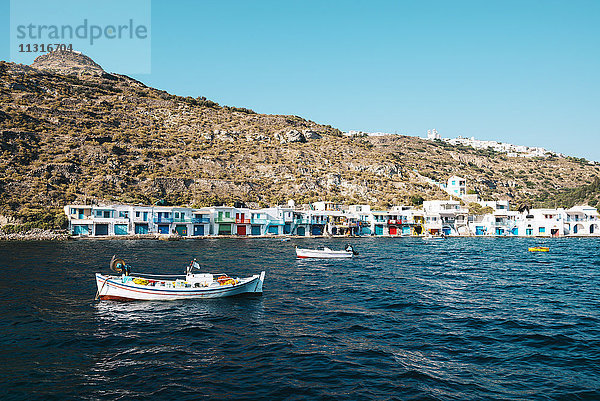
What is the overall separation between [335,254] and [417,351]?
36.3 meters

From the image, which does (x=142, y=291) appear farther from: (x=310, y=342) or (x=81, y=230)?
(x=81, y=230)

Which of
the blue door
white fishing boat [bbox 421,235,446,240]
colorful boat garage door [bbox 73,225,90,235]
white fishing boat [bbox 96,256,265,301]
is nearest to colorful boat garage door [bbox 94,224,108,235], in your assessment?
colorful boat garage door [bbox 73,225,90,235]

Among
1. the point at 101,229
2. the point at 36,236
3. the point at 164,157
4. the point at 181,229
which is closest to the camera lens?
the point at 36,236

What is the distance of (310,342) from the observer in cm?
1869

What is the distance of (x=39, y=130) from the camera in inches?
4481

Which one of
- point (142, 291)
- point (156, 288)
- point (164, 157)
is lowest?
point (142, 291)

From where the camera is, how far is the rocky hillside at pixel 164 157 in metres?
99.3

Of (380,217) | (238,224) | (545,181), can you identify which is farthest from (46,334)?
(545,181)

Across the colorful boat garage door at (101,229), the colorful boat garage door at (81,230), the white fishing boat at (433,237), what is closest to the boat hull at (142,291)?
the colorful boat garage door at (101,229)

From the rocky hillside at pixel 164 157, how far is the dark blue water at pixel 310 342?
65.8 metres

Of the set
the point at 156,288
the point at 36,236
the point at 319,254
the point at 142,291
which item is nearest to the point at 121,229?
the point at 36,236

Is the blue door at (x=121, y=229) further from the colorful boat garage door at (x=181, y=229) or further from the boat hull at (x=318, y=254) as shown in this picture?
the boat hull at (x=318, y=254)

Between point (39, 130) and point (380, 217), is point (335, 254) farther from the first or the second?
point (39, 130)

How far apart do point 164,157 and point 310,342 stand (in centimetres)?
11580
